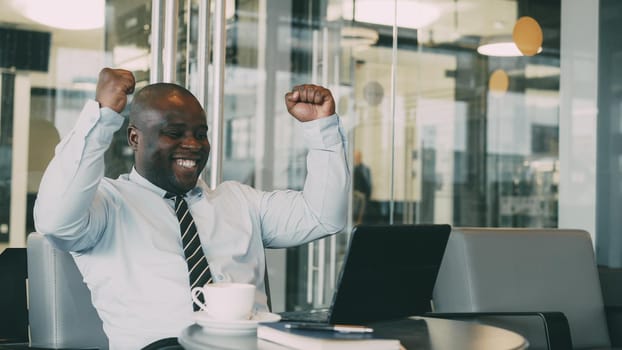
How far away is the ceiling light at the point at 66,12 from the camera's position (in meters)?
3.99

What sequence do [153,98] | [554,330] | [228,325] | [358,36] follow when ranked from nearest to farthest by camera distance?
[228,325] → [153,98] → [554,330] → [358,36]

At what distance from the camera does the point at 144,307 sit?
222 centimetres

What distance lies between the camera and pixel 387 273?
1.73 meters

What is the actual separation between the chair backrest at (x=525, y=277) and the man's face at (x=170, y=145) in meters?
1.19

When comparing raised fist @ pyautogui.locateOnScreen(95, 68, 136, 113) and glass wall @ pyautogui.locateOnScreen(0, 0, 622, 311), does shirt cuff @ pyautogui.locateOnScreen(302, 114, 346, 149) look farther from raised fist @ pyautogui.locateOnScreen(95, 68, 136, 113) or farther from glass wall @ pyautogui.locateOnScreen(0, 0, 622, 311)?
glass wall @ pyautogui.locateOnScreen(0, 0, 622, 311)

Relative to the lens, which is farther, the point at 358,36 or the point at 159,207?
the point at 358,36

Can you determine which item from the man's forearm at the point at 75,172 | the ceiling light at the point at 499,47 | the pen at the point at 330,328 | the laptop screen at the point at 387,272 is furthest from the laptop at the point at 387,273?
the ceiling light at the point at 499,47

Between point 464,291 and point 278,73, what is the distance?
9.40 feet

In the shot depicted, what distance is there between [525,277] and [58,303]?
5.79 feet

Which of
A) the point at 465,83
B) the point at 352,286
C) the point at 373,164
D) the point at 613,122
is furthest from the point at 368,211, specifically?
the point at 352,286

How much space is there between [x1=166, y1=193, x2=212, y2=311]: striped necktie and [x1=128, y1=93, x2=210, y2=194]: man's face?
0.06 meters

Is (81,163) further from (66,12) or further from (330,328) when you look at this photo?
(66,12)

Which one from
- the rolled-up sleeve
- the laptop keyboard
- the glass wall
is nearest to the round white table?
the laptop keyboard

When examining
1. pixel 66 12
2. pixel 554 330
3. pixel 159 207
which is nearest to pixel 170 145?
pixel 159 207
